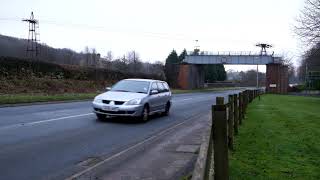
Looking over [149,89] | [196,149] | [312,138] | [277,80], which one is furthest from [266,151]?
[277,80]

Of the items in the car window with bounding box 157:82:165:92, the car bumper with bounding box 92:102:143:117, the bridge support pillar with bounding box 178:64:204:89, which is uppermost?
the bridge support pillar with bounding box 178:64:204:89

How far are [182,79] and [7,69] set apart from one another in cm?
5181

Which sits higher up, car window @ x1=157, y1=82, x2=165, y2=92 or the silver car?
car window @ x1=157, y1=82, x2=165, y2=92

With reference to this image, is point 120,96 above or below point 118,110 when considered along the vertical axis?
above

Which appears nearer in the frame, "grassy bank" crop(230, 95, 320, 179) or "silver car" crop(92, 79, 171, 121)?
"grassy bank" crop(230, 95, 320, 179)

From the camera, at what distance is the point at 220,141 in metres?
4.62

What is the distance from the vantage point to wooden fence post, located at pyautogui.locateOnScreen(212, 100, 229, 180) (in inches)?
181

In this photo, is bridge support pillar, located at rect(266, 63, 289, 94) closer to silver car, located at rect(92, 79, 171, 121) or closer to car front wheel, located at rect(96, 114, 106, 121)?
silver car, located at rect(92, 79, 171, 121)

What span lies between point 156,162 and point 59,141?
3229 mm

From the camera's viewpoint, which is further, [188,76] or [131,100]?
[188,76]

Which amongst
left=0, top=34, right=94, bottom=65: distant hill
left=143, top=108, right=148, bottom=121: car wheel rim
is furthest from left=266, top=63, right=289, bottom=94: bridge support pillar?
left=143, top=108, right=148, bottom=121: car wheel rim

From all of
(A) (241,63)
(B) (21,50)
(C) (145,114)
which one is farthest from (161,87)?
(A) (241,63)

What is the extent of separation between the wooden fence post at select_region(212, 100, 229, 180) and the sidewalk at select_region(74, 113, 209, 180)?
3255 mm

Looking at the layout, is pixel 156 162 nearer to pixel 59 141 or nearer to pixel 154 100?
pixel 59 141
